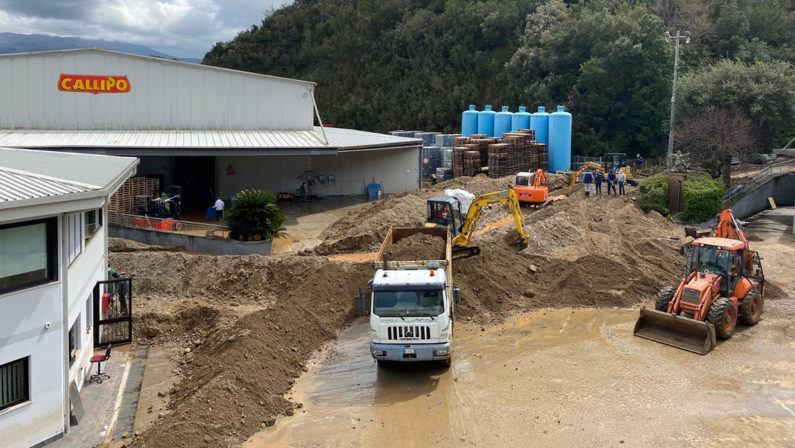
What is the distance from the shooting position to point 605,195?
1494 inches

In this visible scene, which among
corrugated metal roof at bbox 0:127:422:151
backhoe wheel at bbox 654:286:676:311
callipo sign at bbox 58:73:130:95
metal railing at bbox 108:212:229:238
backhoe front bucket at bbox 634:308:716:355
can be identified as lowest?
backhoe front bucket at bbox 634:308:716:355

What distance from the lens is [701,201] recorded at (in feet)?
116

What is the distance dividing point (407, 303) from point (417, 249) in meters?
6.29

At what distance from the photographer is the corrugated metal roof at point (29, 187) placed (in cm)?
1319

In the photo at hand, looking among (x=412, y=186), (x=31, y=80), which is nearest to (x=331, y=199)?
(x=412, y=186)

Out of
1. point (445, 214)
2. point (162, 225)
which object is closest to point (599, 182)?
point (445, 214)

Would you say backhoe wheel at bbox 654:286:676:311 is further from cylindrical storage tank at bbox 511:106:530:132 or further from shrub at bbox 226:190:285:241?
cylindrical storage tank at bbox 511:106:530:132

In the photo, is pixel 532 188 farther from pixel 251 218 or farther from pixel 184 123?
pixel 184 123

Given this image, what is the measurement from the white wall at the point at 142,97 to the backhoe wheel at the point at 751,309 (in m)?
25.7

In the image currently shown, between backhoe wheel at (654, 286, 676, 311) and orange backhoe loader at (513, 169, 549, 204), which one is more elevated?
orange backhoe loader at (513, 169, 549, 204)

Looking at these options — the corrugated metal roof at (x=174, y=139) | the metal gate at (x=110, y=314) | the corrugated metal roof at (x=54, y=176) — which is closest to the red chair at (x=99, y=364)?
the metal gate at (x=110, y=314)

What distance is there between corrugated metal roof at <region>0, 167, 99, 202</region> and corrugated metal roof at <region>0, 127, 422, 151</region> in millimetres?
19100

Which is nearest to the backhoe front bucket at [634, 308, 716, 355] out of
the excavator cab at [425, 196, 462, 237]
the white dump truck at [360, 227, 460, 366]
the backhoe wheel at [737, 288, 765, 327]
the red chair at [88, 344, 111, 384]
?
the backhoe wheel at [737, 288, 765, 327]

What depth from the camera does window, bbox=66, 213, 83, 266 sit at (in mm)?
15273
